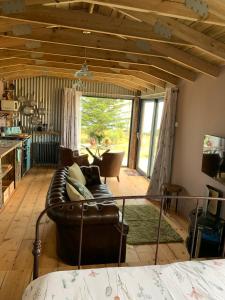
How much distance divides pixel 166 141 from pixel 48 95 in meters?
3.94

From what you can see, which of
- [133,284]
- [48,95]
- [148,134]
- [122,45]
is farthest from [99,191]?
[48,95]

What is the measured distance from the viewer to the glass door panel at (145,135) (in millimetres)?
7355

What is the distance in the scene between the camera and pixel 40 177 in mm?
6605

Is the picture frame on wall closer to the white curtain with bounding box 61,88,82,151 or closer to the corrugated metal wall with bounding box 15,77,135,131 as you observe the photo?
the white curtain with bounding box 61,88,82,151

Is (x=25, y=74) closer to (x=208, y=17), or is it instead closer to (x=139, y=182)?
(x=139, y=182)

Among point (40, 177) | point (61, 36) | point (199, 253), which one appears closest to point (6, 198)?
point (40, 177)

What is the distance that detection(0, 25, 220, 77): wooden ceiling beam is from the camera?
367 cm

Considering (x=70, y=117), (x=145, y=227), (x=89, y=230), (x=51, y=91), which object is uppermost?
(x=51, y=91)

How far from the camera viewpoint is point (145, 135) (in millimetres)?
7742

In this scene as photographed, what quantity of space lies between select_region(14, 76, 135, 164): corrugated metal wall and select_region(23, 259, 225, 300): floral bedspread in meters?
6.27

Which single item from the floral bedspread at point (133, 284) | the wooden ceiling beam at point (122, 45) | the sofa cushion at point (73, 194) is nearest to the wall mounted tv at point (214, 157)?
the wooden ceiling beam at point (122, 45)

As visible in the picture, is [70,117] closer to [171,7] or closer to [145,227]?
[145,227]

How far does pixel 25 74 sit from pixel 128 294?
653cm

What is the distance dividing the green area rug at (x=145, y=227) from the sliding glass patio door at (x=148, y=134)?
7.35 feet
